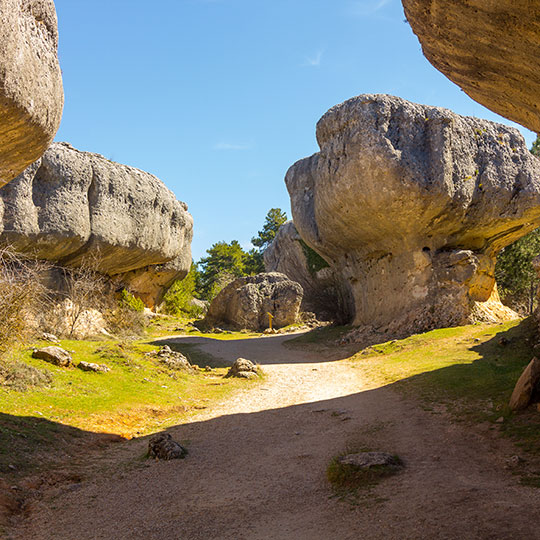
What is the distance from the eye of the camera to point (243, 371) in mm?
14945

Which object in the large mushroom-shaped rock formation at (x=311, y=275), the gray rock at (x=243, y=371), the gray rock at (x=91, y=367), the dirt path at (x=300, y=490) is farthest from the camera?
the large mushroom-shaped rock formation at (x=311, y=275)

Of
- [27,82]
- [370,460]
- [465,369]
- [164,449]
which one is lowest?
[465,369]

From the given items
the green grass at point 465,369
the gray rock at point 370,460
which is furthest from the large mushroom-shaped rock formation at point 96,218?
the gray rock at point 370,460

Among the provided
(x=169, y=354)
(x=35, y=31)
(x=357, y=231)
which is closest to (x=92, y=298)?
(x=169, y=354)

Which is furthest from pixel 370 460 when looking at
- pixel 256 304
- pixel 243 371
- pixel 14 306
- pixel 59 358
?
pixel 256 304

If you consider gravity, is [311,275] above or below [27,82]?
below

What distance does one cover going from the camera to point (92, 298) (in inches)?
886

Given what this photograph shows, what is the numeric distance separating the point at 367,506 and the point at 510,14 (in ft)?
16.9

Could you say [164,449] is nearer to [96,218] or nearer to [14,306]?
[14,306]

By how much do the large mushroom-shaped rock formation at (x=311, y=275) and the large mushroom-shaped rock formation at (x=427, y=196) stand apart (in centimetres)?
675

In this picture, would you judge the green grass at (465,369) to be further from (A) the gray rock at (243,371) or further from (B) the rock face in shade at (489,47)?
(B) the rock face in shade at (489,47)

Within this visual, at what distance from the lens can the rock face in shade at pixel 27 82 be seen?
4.90 meters

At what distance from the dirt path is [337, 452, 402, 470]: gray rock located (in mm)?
204

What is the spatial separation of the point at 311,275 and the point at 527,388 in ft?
93.0
